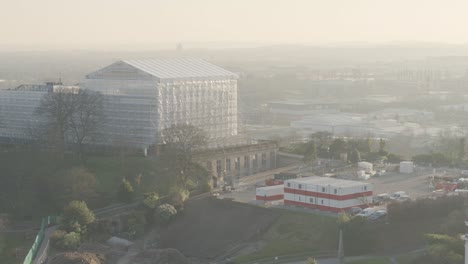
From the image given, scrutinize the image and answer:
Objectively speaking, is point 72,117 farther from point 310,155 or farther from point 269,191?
point 310,155

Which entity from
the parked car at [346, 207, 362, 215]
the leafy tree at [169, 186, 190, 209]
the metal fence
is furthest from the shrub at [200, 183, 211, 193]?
the metal fence

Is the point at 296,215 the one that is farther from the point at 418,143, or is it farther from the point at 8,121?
the point at 418,143

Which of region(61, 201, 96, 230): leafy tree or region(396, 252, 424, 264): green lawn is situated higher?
region(61, 201, 96, 230): leafy tree

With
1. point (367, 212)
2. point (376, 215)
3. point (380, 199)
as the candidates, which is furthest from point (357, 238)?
point (380, 199)

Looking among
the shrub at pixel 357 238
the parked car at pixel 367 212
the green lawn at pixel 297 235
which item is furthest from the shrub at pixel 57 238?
the parked car at pixel 367 212

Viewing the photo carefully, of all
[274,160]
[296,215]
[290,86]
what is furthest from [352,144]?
[290,86]

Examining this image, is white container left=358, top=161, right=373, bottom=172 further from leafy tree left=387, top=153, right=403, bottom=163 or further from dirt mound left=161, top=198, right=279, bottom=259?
dirt mound left=161, top=198, right=279, bottom=259
